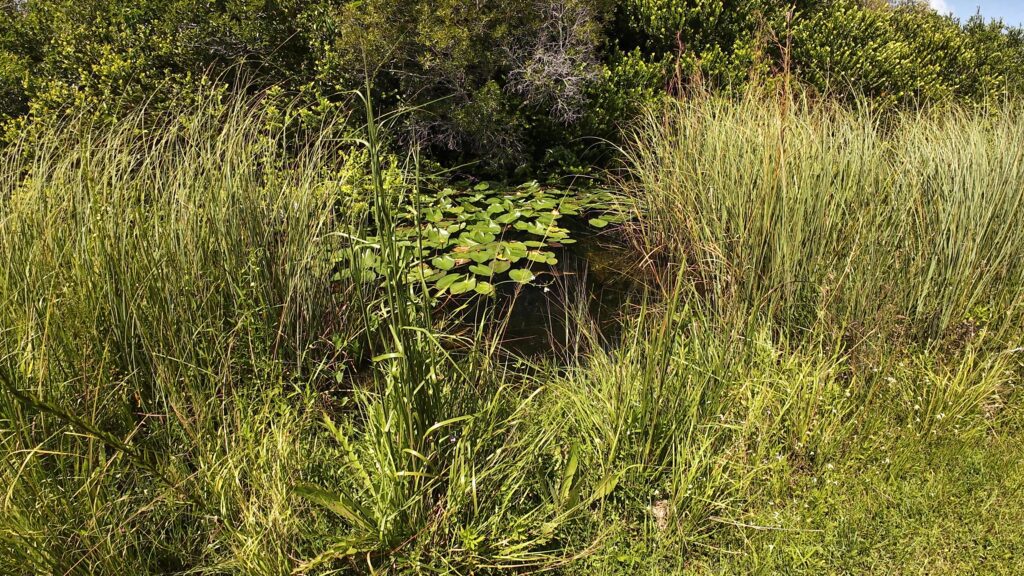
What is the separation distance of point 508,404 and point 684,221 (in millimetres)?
1868

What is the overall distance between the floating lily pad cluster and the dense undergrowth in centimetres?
98

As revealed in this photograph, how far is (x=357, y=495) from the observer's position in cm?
209

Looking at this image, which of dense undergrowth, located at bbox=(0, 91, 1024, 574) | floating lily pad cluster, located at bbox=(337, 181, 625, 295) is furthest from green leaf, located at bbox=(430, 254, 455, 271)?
dense undergrowth, located at bbox=(0, 91, 1024, 574)

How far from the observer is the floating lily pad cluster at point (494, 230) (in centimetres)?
411

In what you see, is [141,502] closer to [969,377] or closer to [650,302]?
[650,302]

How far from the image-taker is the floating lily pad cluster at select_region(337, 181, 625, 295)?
162 inches

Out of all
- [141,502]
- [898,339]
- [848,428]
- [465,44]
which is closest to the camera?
[141,502]

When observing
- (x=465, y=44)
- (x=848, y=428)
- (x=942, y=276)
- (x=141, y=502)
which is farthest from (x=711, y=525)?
(x=465, y=44)

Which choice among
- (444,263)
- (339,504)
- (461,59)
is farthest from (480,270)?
(339,504)

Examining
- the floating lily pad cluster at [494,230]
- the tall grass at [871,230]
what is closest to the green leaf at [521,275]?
the floating lily pad cluster at [494,230]

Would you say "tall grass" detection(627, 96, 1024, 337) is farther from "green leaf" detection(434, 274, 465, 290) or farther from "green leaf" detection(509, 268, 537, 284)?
"green leaf" detection(434, 274, 465, 290)

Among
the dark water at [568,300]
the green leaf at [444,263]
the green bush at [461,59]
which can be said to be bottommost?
the dark water at [568,300]

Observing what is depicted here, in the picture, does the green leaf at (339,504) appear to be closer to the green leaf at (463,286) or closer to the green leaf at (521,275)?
the green leaf at (463,286)

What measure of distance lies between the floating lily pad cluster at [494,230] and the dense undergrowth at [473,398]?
98 cm
